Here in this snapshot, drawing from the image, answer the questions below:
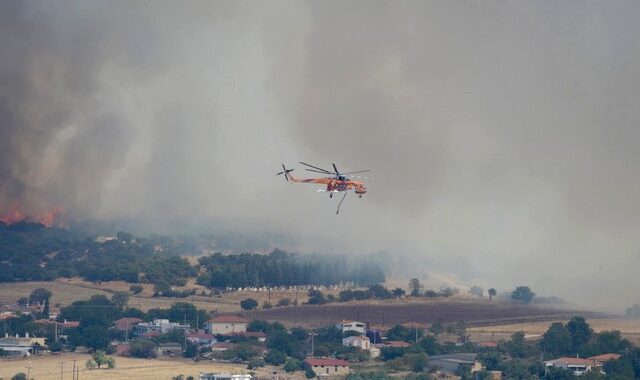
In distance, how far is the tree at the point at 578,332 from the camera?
160 metres

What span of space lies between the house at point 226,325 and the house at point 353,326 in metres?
9.59

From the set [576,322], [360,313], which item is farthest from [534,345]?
[360,313]

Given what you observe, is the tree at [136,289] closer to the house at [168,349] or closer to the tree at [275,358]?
the house at [168,349]

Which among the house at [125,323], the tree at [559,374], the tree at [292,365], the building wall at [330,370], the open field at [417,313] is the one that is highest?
the open field at [417,313]

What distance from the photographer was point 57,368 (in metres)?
143

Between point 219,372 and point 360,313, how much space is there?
43.9 metres

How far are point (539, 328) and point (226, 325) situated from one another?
31.2 metres

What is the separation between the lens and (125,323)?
170500 millimetres

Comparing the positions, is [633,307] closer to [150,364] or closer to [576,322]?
[576,322]

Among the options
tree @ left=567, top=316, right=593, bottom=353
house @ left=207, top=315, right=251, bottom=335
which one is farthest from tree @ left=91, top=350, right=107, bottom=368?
tree @ left=567, top=316, right=593, bottom=353

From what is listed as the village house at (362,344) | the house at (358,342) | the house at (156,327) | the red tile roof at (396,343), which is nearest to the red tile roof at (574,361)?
the red tile roof at (396,343)

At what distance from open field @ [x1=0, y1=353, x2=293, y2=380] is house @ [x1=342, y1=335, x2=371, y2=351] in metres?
15.0

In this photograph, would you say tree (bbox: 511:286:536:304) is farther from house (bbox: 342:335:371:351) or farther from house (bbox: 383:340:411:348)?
house (bbox: 342:335:371:351)

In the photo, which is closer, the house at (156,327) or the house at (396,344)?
the house at (396,344)
